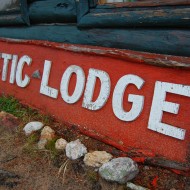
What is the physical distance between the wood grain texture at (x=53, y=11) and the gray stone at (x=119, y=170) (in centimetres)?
185

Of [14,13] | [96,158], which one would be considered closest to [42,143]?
[96,158]

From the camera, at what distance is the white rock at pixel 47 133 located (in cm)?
340

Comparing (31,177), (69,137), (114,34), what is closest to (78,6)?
(114,34)

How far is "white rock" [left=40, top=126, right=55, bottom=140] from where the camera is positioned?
3.40m

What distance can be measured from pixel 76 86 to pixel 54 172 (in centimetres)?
101

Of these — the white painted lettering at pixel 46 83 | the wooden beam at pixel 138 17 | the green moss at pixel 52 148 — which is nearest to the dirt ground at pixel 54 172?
the green moss at pixel 52 148

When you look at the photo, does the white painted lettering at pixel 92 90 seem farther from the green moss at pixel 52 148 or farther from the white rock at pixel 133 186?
the white rock at pixel 133 186

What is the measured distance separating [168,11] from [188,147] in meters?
1.21

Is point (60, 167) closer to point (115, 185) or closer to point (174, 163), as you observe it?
point (115, 185)

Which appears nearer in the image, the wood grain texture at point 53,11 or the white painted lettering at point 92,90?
the white painted lettering at point 92,90

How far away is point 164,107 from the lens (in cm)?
288

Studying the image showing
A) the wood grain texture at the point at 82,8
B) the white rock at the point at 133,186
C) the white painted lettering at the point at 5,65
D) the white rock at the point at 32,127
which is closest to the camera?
the white rock at the point at 133,186

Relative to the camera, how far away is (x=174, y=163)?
2752 mm

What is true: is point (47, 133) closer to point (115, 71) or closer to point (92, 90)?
point (92, 90)
